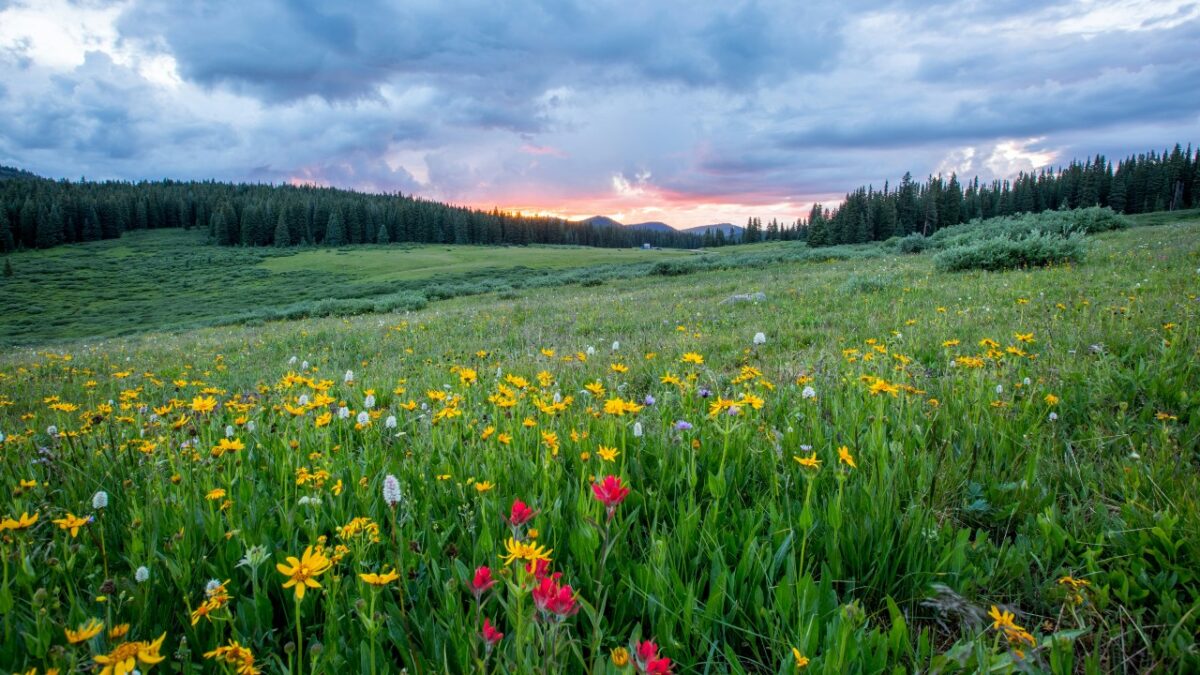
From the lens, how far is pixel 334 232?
375 feet

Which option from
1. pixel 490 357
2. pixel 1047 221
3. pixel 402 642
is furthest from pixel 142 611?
pixel 1047 221

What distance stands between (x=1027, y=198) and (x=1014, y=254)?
368ft

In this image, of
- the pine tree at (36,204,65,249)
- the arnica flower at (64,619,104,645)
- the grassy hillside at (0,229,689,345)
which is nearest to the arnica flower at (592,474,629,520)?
the arnica flower at (64,619,104,645)

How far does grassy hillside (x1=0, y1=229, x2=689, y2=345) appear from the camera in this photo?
44.9 meters

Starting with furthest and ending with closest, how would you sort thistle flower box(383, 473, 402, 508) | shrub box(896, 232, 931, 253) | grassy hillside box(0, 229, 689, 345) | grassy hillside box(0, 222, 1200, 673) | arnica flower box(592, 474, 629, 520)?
grassy hillside box(0, 229, 689, 345) < shrub box(896, 232, 931, 253) < thistle flower box(383, 473, 402, 508) < grassy hillside box(0, 222, 1200, 673) < arnica flower box(592, 474, 629, 520)

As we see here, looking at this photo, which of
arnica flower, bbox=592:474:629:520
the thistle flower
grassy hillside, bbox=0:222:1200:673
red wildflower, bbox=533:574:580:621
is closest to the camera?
red wildflower, bbox=533:574:580:621

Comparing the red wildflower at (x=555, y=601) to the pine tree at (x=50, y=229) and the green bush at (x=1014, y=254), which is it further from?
the pine tree at (x=50, y=229)

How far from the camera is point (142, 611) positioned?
1609 millimetres

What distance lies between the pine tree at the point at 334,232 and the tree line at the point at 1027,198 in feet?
310

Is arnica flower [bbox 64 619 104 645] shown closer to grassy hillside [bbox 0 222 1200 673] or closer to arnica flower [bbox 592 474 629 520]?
grassy hillside [bbox 0 222 1200 673]

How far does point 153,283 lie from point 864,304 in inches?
3299

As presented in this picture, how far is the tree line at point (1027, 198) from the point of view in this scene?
8725 centimetres

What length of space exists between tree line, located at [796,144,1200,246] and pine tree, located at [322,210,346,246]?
94.6 m

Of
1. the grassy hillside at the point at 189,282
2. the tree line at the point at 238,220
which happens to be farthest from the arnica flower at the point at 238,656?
the tree line at the point at 238,220
